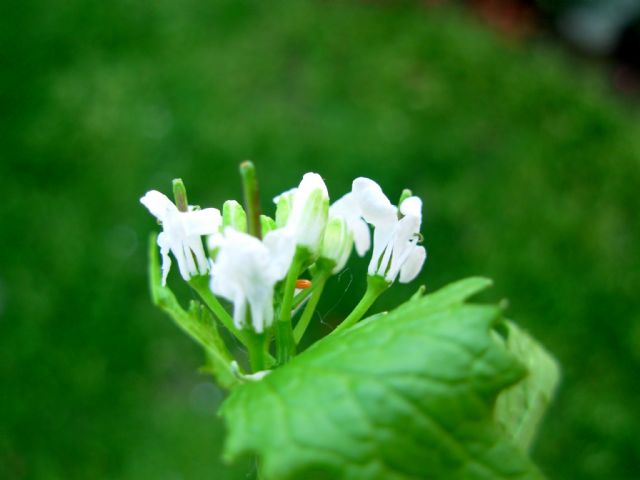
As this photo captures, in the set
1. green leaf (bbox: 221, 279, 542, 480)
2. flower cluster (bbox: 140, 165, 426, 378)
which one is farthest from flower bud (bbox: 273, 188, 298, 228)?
green leaf (bbox: 221, 279, 542, 480)

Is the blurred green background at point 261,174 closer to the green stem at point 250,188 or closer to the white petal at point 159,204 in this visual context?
the white petal at point 159,204

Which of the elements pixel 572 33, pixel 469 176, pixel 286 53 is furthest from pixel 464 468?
pixel 572 33

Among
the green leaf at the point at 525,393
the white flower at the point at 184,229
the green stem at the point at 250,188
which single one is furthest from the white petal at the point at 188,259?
the green leaf at the point at 525,393

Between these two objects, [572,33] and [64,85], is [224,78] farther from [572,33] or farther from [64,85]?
[572,33]

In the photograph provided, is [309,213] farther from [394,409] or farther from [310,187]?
[394,409]

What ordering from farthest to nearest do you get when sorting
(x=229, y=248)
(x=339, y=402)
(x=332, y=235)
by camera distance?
(x=332, y=235) < (x=229, y=248) < (x=339, y=402)

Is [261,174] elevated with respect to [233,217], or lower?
lower

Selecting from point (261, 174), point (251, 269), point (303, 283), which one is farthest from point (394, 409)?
point (261, 174)
